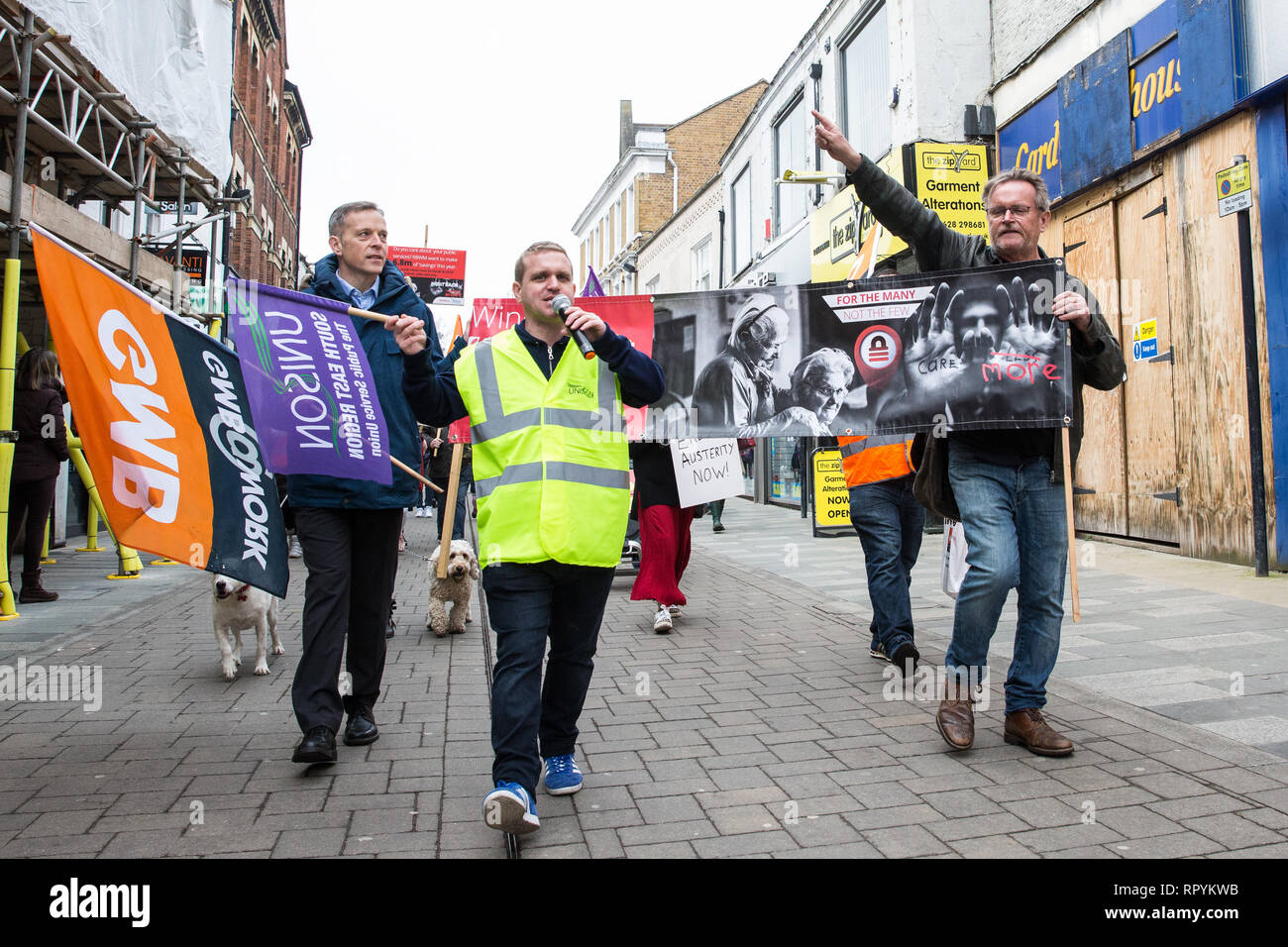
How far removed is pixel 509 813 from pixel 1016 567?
2163 mm

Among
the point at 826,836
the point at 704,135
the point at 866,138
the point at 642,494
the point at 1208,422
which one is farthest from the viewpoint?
the point at 704,135

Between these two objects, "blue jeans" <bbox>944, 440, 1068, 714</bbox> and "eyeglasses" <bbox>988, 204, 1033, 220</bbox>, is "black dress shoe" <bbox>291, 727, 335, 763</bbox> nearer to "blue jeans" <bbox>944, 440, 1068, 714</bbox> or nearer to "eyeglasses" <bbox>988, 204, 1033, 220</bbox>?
"blue jeans" <bbox>944, 440, 1068, 714</bbox>

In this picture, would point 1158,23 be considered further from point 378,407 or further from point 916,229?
point 378,407

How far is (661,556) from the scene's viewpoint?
273 inches

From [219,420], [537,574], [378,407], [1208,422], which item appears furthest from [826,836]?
[1208,422]

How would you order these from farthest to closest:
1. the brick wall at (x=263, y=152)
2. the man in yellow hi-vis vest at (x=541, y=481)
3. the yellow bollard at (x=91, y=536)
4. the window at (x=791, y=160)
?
the brick wall at (x=263, y=152), the window at (x=791, y=160), the yellow bollard at (x=91, y=536), the man in yellow hi-vis vest at (x=541, y=481)

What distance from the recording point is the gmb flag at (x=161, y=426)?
3654 mm

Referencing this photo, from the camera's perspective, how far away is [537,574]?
3066mm

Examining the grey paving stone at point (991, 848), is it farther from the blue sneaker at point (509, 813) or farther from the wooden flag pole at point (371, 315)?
the wooden flag pole at point (371, 315)

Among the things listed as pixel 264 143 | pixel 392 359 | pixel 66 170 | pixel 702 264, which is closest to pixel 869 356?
pixel 392 359

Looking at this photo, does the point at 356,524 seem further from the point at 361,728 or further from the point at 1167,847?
the point at 1167,847

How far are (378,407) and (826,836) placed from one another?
234 centimetres

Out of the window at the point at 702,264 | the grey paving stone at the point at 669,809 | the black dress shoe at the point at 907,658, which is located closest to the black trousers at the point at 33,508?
the grey paving stone at the point at 669,809

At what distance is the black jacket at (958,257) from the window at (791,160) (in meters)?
14.5
